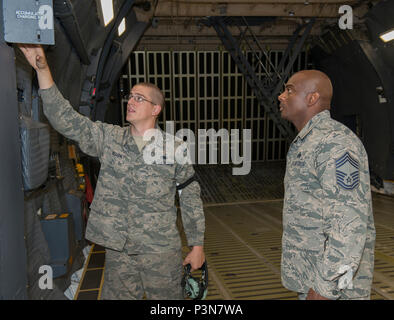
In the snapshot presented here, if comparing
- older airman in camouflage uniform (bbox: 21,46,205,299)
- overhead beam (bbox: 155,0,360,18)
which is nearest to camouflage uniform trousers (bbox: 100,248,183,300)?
older airman in camouflage uniform (bbox: 21,46,205,299)

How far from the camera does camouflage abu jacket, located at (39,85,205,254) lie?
2.42 m

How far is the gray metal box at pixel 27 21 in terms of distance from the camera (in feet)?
6.00

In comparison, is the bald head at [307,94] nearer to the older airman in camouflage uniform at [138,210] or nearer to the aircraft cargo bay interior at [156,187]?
the aircraft cargo bay interior at [156,187]

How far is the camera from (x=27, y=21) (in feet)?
6.10

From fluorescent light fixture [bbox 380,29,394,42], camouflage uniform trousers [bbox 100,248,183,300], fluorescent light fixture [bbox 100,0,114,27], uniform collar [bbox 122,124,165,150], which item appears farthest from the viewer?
fluorescent light fixture [bbox 380,29,394,42]

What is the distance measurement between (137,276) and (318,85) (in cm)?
180

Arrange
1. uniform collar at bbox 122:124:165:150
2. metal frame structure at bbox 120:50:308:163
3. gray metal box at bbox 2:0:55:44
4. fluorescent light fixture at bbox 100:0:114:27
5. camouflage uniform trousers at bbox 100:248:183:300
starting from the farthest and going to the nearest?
metal frame structure at bbox 120:50:308:163 < fluorescent light fixture at bbox 100:0:114:27 < uniform collar at bbox 122:124:165:150 < camouflage uniform trousers at bbox 100:248:183:300 < gray metal box at bbox 2:0:55:44

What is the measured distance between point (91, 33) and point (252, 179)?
7.24m

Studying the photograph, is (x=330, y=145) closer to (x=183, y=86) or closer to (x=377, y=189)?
(x=377, y=189)

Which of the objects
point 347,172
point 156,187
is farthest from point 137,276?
point 347,172

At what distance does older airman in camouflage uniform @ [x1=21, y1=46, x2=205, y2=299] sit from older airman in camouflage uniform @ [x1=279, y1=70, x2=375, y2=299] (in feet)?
2.52

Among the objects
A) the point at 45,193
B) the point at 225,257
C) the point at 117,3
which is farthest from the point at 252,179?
the point at 45,193

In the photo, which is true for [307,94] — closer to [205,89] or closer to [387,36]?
[387,36]

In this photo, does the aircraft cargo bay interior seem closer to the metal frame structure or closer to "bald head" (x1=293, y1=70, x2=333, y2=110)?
"bald head" (x1=293, y1=70, x2=333, y2=110)
